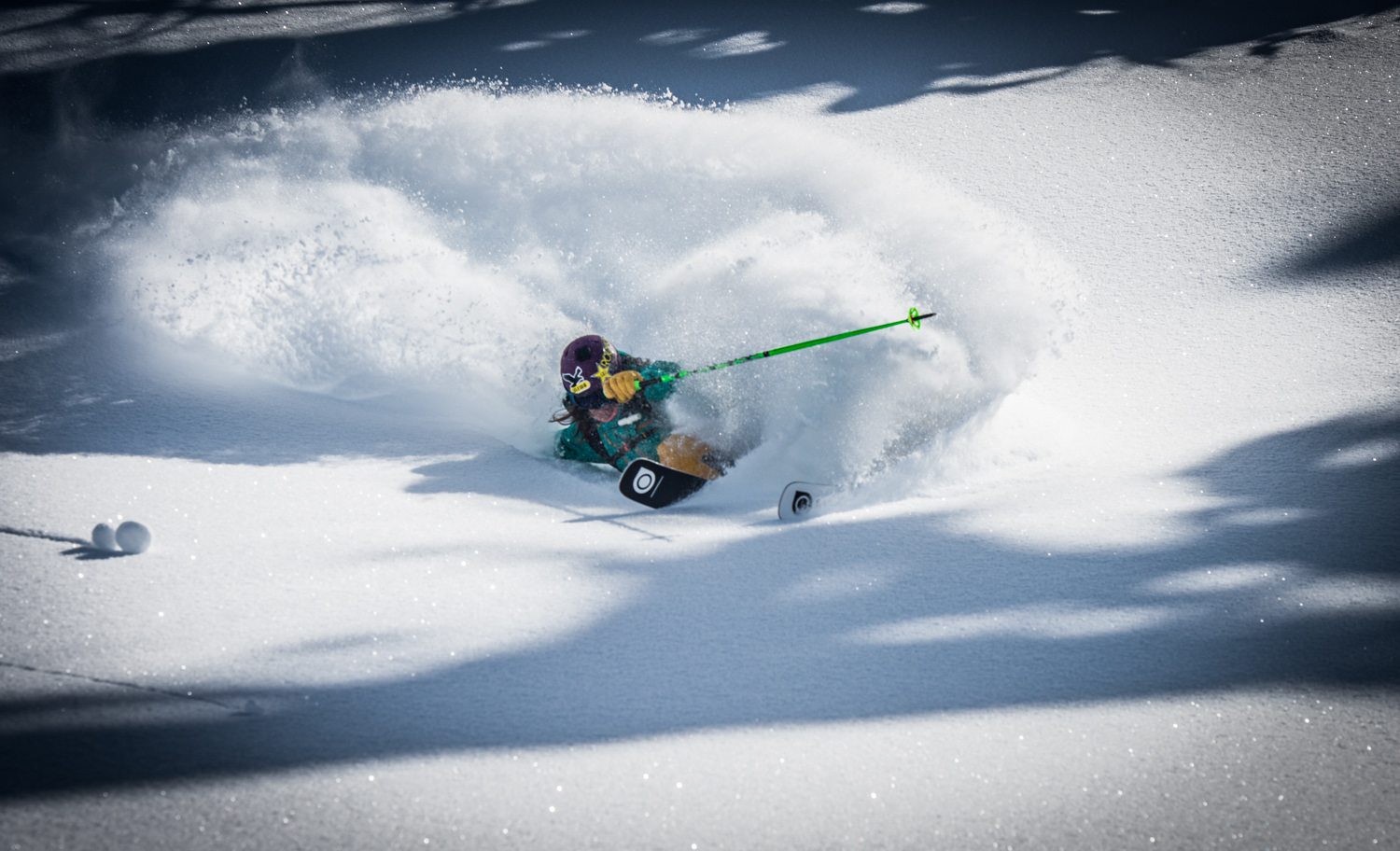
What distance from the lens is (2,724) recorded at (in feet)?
6.99

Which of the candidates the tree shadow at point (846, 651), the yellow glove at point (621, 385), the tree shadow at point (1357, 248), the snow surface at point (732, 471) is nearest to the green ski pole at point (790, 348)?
the yellow glove at point (621, 385)

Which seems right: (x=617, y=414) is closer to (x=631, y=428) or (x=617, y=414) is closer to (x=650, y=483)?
(x=631, y=428)

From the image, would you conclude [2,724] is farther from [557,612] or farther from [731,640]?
[731,640]

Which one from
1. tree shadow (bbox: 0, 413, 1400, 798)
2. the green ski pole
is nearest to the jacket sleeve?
the green ski pole

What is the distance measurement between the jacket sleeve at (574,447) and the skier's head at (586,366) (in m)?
0.24

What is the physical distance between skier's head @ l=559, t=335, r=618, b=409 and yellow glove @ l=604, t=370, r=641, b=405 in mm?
27

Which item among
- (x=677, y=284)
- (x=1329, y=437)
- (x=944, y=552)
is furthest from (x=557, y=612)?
(x=1329, y=437)

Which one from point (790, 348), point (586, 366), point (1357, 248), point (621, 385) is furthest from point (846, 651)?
point (1357, 248)

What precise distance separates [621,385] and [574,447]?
0.42 meters

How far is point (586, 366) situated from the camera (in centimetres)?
380

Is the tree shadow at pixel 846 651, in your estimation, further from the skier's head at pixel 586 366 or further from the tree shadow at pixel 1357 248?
the tree shadow at pixel 1357 248

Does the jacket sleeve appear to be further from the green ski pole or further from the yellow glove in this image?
the green ski pole

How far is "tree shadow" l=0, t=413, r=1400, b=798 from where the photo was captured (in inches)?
84.2

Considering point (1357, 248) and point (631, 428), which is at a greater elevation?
point (631, 428)
